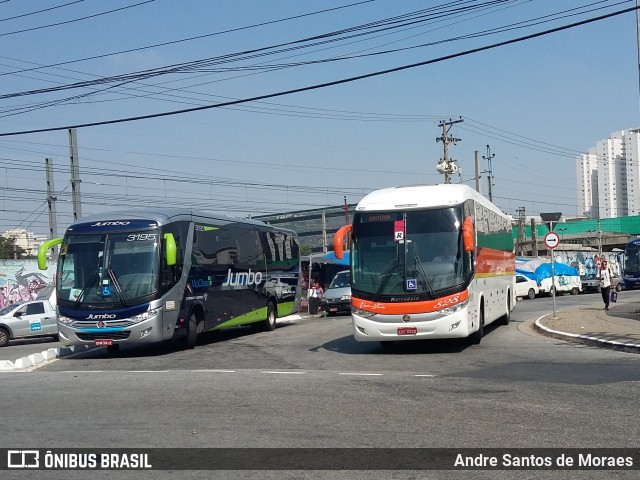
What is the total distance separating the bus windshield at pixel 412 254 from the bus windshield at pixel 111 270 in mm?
4980

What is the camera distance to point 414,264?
1611 centimetres

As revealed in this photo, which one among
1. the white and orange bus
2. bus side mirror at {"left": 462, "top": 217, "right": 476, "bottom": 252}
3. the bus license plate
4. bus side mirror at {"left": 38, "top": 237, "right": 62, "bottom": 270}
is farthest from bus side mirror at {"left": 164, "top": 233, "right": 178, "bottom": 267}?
bus side mirror at {"left": 462, "top": 217, "right": 476, "bottom": 252}

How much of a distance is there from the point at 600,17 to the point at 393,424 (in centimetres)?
1217

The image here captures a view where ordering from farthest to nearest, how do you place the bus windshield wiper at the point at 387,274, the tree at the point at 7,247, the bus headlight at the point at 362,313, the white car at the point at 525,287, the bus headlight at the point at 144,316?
the tree at the point at 7,247 < the white car at the point at 525,287 < the bus headlight at the point at 144,316 < the bus headlight at the point at 362,313 < the bus windshield wiper at the point at 387,274

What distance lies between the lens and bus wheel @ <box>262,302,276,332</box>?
83.1ft

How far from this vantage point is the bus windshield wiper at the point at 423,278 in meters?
16.0

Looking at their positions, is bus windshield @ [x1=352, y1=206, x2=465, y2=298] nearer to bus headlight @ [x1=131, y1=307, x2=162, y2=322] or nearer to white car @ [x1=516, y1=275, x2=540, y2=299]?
bus headlight @ [x1=131, y1=307, x2=162, y2=322]

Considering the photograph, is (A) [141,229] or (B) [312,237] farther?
Answer: (B) [312,237]

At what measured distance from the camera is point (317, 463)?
7102mm

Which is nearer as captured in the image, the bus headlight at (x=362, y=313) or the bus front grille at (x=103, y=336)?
the bus headlight at (x=362, y=313)

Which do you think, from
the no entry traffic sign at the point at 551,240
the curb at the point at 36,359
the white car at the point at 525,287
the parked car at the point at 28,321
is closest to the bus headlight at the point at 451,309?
the curb at the point at 36,359

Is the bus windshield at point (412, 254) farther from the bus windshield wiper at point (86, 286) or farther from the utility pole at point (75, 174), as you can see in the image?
the utility pole at point (75, 174)

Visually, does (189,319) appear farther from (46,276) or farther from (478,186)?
(478,186)

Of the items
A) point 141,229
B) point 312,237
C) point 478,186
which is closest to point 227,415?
point 141,229
